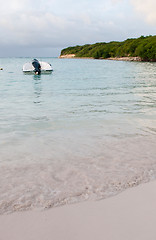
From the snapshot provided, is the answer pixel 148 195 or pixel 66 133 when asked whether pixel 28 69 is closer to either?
pixel 66 133

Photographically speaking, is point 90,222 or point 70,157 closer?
point 90,222

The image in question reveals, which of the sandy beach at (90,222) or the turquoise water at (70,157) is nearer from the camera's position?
the sandy beach at (90,222)

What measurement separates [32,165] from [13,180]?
2.45 feet

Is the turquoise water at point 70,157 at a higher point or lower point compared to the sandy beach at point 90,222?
lower

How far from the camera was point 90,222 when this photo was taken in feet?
10.6

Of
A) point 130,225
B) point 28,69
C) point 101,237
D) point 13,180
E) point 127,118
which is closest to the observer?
point 101,237

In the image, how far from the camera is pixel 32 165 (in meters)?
5.16

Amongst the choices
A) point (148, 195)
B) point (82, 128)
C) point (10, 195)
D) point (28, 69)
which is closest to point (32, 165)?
point (10, 195)

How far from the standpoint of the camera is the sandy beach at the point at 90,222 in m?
2.98

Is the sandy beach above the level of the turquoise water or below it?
above

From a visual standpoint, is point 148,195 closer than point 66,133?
Yes

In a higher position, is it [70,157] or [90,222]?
[90,222]

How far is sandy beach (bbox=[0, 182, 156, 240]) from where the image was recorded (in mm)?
2984

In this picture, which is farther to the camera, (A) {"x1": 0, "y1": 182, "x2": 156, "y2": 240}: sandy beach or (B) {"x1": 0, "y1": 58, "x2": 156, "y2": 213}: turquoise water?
(B) {"x1": 0, "y1": 58, "x2": 156, "y2": 213}: turquoise water
